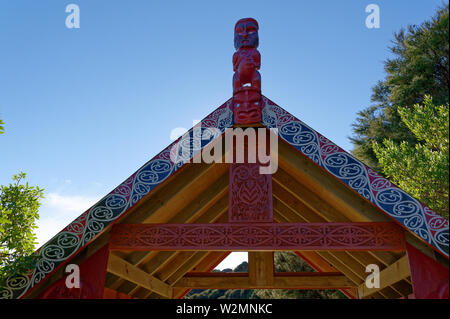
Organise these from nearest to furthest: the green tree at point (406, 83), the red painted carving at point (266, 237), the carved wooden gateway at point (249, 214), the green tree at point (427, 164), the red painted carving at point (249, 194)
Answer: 1. the carved wooden gateway at point (249, 214)
2. the red painted carving at point (266, 237)
3. the red painted carving at point (249, 194)
4. the green tree at point (427, 164)
5. the green tree at point (406, 83)

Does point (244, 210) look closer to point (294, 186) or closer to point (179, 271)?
point (294, 186)

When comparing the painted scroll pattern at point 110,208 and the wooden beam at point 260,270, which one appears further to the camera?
the wooden beam at point 260,270

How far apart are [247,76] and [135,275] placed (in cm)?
309

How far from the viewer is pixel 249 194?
3365 mm

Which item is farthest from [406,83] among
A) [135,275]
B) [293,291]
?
[135,275]

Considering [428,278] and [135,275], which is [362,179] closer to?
[428,278]

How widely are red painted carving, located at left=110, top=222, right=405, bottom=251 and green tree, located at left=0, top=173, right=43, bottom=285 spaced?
107 centimetres

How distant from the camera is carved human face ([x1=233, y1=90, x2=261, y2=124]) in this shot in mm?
3500

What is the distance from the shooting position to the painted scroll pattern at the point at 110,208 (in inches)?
118

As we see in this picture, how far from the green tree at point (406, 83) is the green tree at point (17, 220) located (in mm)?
10274

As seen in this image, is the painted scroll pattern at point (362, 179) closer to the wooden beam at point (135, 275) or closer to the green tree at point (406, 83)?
the wooden beam at point (135, 275)

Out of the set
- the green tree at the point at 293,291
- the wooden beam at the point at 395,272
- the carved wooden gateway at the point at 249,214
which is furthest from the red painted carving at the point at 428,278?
the green tree at the point at 293,291

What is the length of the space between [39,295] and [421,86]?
1281 centimetres

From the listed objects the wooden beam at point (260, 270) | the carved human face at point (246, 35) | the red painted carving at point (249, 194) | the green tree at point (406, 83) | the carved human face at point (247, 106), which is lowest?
the wooden beam at point (260, 270)
